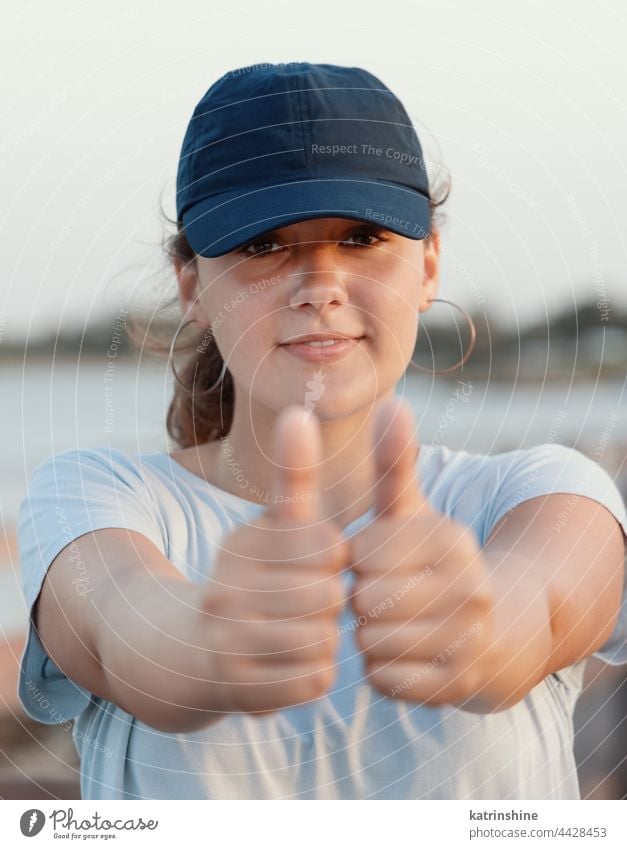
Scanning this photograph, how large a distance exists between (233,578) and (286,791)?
30 centimetres

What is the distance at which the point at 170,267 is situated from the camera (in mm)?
738

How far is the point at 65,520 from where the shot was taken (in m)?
0.57

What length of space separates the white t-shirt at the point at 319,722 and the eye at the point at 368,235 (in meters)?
0.16

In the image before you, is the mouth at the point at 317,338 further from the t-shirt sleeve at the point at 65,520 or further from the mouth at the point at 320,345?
the t-shirt sleeve at the point at 65,520

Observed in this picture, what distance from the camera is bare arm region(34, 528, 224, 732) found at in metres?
0.46

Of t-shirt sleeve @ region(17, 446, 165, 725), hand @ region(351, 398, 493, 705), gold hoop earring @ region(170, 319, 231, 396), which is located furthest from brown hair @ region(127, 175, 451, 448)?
hand @ region(351, 398, 493, 705)

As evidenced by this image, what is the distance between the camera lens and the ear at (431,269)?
0.66m

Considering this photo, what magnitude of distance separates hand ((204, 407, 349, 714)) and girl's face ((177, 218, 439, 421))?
222mm

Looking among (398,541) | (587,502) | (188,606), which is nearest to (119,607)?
(188,606)

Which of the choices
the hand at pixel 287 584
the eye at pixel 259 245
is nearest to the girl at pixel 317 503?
the eye at pixel 259 245

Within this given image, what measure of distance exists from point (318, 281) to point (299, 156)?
76 mm

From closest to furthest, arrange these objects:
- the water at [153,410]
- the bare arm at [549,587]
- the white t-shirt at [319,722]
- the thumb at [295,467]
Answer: the thumb at [295,467], the bare arm at [549,587], the white t-shirt at [319,722], the water at [153,410]

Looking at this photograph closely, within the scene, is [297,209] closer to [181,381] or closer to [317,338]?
[317,338]

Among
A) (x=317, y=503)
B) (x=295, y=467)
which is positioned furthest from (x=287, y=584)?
(x=317, y=503)
